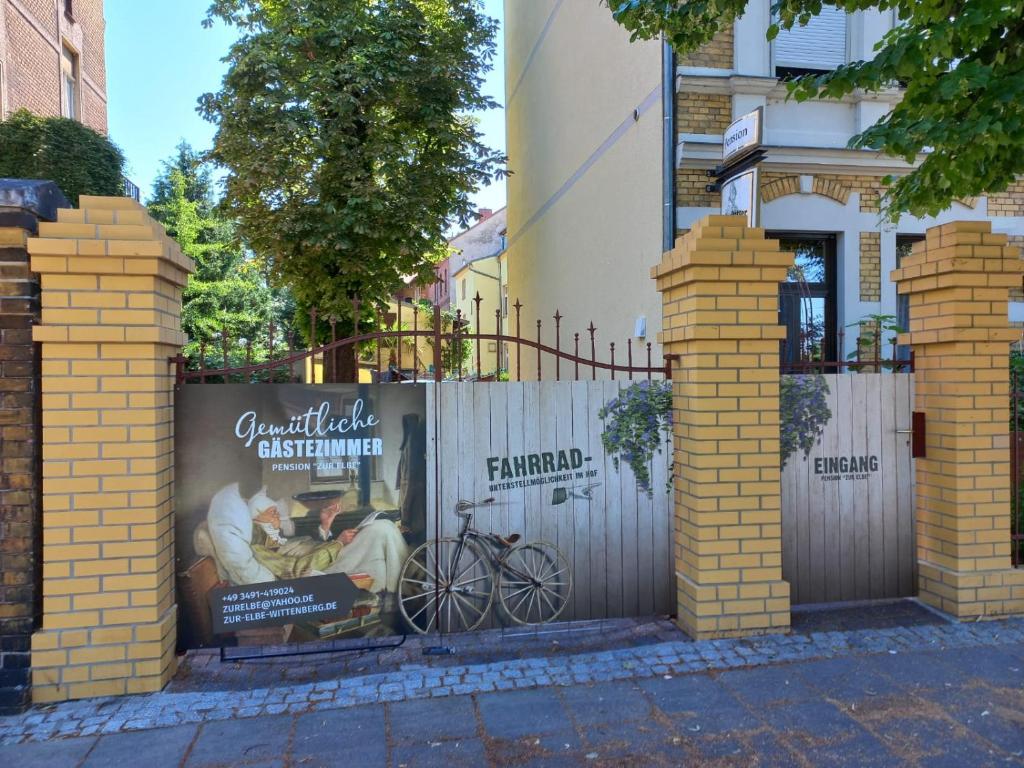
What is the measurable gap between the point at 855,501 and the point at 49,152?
12.4 m

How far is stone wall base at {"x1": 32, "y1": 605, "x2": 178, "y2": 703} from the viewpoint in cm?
380

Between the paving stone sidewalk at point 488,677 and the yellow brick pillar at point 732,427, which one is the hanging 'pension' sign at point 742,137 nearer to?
the yellow brick pillar at point 732,427

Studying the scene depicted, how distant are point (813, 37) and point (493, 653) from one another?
7.95 meters

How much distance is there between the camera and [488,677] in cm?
405

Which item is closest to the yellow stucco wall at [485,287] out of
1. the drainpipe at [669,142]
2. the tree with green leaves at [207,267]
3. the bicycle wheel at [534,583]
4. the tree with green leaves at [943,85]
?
the tree with green leaves at [207,267]

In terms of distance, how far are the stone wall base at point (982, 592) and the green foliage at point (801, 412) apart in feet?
4.04

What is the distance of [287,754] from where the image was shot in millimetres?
3287

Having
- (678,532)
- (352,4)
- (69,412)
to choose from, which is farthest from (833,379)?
(352,4)

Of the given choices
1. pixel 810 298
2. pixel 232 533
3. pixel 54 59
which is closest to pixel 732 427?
pixel 232 533

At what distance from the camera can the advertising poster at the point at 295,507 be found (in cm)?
438

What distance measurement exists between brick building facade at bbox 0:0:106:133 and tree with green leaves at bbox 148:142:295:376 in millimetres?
2755

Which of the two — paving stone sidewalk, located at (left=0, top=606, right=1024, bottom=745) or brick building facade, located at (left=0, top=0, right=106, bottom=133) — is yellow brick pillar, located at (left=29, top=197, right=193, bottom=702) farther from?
brick building facade, located at (left=0, top=0, right=106, bottom=133)

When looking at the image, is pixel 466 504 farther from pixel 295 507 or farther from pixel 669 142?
pixel 669 142

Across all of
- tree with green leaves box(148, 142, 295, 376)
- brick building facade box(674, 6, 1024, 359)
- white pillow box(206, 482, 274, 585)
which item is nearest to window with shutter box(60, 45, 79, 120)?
tree with green leaves box(148, 142, 295, 376)
